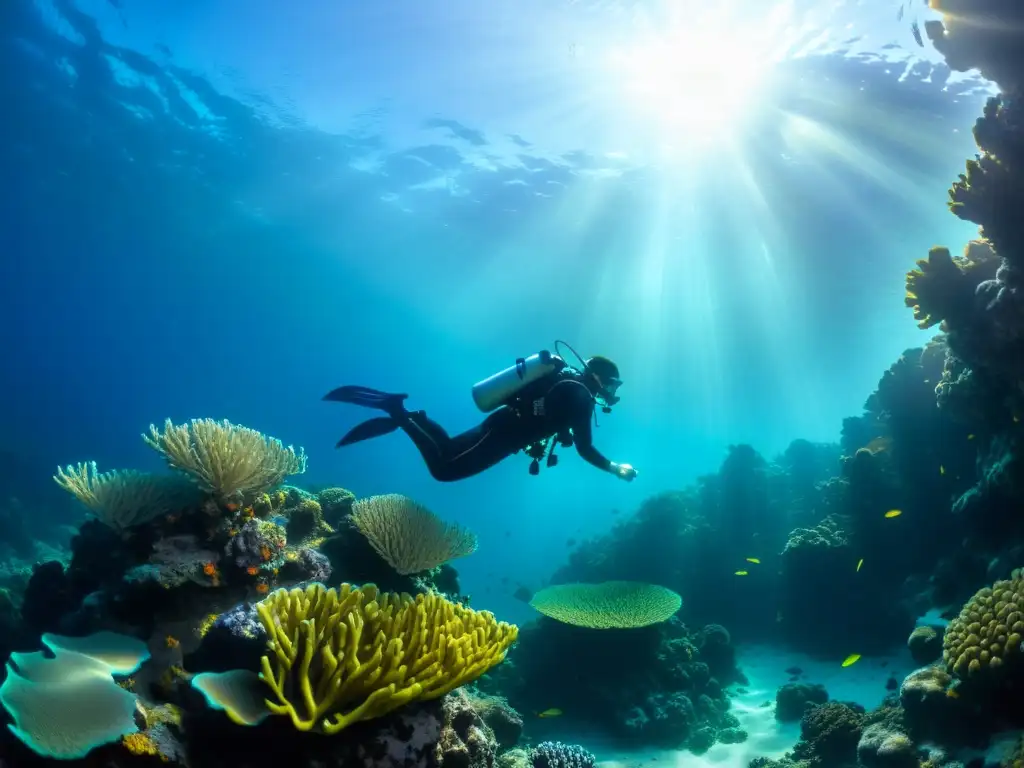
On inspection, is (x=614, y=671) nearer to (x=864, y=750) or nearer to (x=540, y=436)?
(x=864, y=750)

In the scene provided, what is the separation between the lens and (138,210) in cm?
3984

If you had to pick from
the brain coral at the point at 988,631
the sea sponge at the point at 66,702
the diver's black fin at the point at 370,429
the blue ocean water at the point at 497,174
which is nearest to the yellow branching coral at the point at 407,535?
the diver's black fin at the point at 370,429

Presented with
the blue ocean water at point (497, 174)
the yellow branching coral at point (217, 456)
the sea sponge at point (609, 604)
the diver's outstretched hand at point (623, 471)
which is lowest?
the yellow branching coral at point (217, 456)

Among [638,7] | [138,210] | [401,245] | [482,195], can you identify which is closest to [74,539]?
[638,7]

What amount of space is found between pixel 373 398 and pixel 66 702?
5.02 m

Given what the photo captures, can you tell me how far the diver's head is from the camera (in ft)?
24.8

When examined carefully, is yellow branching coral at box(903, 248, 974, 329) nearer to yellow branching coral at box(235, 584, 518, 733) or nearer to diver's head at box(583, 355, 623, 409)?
diver's head at box(583, 355, 623, 409)

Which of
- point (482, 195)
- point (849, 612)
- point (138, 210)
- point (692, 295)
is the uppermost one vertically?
point (138, 210)

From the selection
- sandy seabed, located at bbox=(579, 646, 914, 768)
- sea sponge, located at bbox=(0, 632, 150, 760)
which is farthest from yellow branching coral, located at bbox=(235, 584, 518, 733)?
sandy seabed, located at bbox=(579, 646, 914, 768)

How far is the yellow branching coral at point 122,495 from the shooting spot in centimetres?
484

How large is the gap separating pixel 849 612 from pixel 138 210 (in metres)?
48.8

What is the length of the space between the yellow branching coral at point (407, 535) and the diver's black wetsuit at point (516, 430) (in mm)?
1558

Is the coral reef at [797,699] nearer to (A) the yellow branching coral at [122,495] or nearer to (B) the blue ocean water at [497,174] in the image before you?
(A) the yellow branching coral at [122,495]

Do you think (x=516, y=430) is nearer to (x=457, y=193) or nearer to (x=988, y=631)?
(x=988, y=631)
